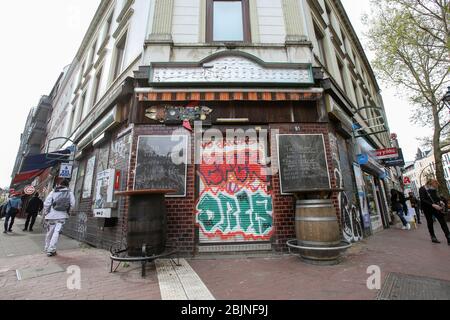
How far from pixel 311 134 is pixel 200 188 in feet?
10.4

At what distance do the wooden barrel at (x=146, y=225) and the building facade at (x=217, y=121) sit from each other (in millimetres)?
909

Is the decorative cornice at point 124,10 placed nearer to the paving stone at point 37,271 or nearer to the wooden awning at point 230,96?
the wooden awning at point 230,96

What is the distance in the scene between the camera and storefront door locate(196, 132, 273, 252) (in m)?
4.93

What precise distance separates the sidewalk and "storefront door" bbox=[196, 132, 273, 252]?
0.53m

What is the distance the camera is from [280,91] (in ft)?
18.4

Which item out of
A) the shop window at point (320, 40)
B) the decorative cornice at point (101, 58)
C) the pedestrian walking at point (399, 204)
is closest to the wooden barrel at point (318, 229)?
the shop window at point (320, 40)

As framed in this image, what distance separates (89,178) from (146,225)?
5.18m

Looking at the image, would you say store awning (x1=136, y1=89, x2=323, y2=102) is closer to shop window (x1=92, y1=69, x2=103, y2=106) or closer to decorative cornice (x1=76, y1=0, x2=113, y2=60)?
shop window (x1=92, y1=69, x2=103, y2=106)

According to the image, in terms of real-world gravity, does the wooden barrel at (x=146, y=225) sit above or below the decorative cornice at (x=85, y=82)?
below

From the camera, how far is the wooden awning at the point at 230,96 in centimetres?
540

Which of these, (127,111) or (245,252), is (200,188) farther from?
(127,111)

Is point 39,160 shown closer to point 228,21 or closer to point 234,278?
point 228,21

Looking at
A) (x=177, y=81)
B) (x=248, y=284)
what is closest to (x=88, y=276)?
(x=248, y=284)

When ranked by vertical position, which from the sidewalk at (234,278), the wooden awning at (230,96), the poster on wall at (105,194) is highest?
the wooden awning at (230,96)
